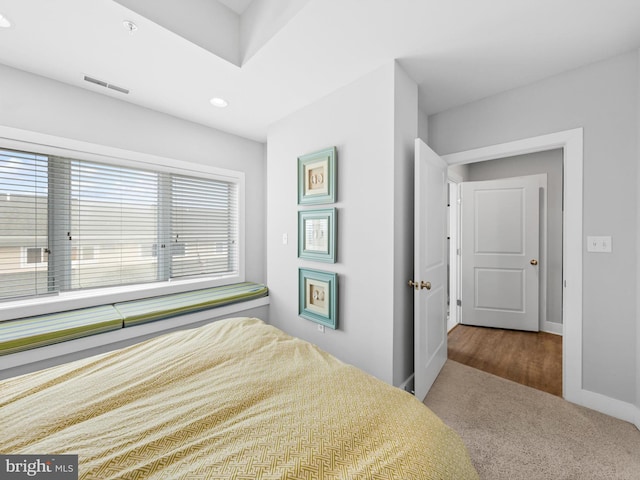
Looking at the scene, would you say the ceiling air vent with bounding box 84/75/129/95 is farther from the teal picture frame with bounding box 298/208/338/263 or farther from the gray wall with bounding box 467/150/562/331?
the gray wall with bounding box 467/150/562/331

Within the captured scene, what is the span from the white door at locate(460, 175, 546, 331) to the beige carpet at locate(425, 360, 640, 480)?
4.90ft

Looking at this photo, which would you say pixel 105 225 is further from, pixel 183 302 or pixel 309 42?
pixel 309 42

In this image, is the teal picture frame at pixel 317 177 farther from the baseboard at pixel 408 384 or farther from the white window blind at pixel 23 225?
the white window blind at pixel 23 225

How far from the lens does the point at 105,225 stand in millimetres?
2359

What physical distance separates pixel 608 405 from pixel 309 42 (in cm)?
308

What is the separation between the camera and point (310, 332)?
2471mm

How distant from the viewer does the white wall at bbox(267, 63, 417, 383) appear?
6.07 ft

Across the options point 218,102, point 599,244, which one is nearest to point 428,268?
point 599,244

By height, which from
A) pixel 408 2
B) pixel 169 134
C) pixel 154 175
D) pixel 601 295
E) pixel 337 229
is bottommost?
pixel 601 295

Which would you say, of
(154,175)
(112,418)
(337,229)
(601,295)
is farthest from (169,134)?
(601,295)

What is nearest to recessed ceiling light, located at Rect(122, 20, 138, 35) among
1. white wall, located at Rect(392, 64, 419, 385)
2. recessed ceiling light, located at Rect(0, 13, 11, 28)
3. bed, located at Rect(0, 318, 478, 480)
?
recessed ceiling light, located at Rect(0, 13, 11, 28)

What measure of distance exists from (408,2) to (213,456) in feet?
6.75

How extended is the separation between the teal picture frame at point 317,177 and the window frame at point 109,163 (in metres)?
1.08

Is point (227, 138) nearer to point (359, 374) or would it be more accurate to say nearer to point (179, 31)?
point (179, 31)
